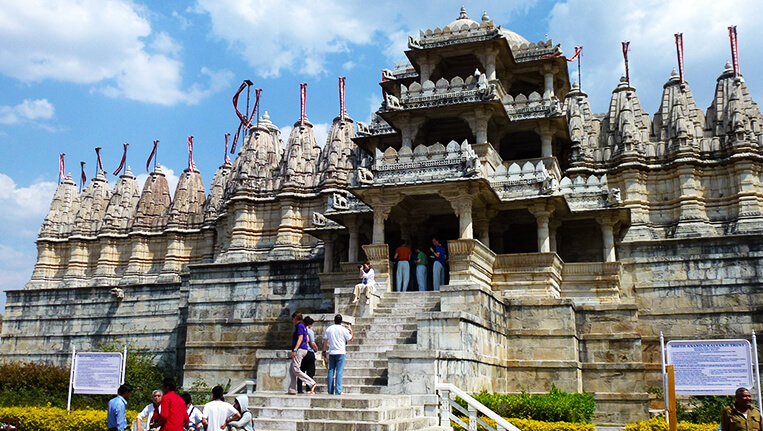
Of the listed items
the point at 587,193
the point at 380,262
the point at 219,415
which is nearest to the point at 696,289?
the point at 587,193

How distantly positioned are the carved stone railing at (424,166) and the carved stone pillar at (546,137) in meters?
5.19

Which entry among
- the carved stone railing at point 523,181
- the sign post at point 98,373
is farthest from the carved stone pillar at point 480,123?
the sign post at point 98,373

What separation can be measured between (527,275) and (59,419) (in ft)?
43.8

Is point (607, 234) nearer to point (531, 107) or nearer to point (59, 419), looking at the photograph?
point (531, 107)

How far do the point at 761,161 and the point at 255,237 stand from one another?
2222 cm

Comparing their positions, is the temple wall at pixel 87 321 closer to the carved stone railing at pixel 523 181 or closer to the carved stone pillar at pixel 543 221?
the carved stone railing at pixel 523 181

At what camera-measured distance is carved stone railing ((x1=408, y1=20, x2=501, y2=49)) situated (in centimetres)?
2538

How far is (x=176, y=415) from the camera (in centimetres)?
1066

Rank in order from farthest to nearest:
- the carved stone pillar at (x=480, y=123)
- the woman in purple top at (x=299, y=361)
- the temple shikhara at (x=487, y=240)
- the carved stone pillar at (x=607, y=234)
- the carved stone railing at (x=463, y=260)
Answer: the carved stone pillar at (x=480, y=123) < the carved stone pillar at (x=607, y=234) < the carved stone railing at (x=463, y=260) < the temple shikhara at (x=487, y=240) < the woman in purple top at (x=299, y=361)

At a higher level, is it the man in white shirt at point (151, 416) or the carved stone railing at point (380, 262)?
the carved stone railing at point (380, 262)

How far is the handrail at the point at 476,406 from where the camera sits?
12.8 meters

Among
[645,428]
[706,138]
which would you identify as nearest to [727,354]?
[645,428]

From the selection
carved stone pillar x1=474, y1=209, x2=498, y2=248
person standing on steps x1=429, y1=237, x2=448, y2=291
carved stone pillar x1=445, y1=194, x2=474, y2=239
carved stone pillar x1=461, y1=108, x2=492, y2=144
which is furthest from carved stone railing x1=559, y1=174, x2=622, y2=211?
person standing on steps x1=429, y1=237, x2=448, y2=291

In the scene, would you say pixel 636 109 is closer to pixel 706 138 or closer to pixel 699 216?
pixel 706 138
